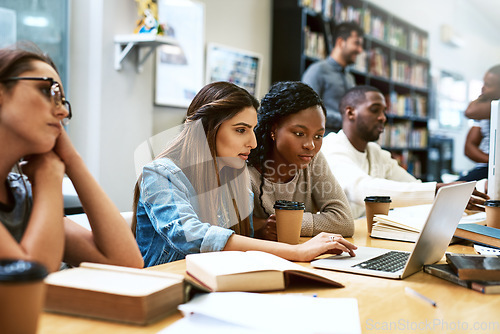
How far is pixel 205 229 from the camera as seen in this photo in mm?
1177

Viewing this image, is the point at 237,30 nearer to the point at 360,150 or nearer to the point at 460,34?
the point at 360,150

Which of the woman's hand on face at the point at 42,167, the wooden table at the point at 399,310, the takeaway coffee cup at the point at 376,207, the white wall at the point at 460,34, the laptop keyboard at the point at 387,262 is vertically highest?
the white wall at the point at 460,34

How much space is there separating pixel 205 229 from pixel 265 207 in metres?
0.49

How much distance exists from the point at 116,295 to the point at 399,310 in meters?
0.45

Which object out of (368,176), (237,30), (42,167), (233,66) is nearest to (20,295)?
(42,167)

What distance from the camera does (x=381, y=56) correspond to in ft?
18.6

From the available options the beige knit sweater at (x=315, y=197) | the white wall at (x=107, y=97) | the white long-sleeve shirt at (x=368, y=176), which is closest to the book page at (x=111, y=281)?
the beige knit sweater at (x=315, y=197)

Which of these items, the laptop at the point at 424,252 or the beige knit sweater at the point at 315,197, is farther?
the beige knit sweater at the point at 315,197

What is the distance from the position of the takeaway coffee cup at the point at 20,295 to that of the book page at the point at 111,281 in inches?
6.5

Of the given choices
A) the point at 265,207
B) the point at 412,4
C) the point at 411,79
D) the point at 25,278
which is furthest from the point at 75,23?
the point at 412,4

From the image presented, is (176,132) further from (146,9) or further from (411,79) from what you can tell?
(411,79)

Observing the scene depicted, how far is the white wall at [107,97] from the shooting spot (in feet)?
9.60

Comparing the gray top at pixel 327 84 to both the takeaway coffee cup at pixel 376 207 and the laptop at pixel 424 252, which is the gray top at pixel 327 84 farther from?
the laptop at pixel 424 252

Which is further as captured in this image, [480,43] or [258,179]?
[480,43]
